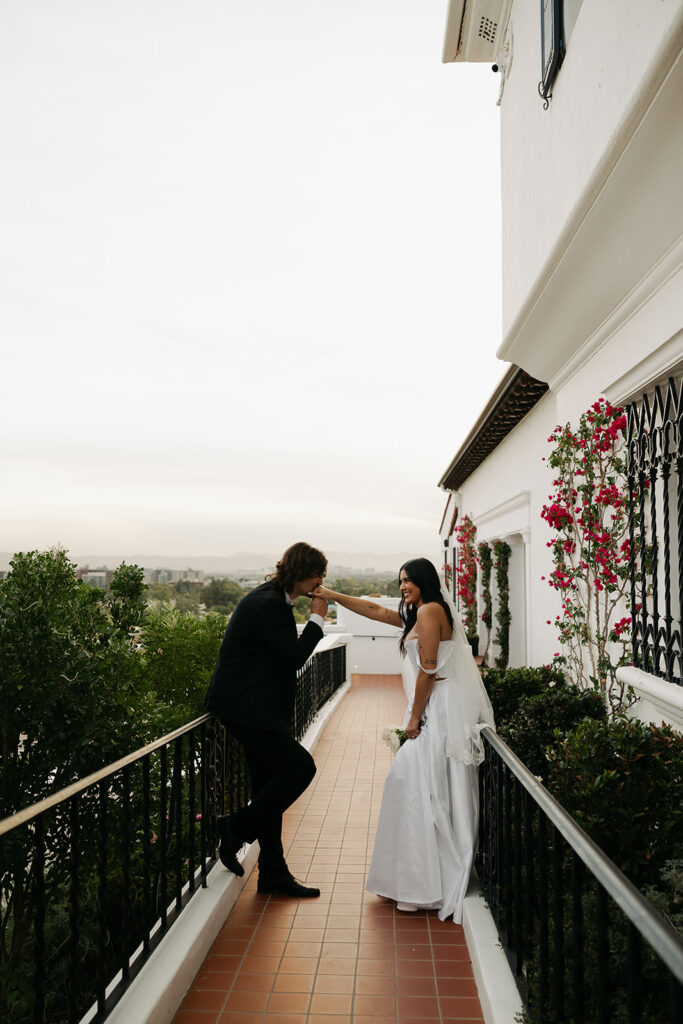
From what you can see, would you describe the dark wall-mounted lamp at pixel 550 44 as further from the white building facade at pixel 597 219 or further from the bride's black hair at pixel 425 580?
the bride's black hair at pixel 425 580

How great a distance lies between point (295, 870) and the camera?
4.18 metres

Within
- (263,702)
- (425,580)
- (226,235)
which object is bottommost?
(263,702)

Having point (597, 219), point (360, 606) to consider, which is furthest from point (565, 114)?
point (360, 606)

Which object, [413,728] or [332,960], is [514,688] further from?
[332,960]

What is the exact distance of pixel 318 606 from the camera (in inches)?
149

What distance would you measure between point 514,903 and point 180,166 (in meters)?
11.7

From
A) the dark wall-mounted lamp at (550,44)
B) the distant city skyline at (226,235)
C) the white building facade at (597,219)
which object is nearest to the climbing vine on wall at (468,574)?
the distant city skyline at (226,235)

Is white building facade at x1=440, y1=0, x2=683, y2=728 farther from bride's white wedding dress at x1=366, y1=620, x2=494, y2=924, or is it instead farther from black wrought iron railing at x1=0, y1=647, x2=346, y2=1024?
black wrought iron railing at x1=0, y1=647, x2=346, y2=1024

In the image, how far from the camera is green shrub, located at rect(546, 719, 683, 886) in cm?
266

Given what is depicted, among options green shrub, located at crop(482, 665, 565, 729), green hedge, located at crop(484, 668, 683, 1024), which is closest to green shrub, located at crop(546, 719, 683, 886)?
green hedge, located at crop(484, 668, 683, 1024)

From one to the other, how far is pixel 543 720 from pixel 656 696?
1.56m

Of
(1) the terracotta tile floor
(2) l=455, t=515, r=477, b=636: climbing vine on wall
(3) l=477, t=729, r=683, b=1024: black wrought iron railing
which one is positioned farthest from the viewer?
(2) l=455, t=515, r=477, b=636: climbing vine on wall

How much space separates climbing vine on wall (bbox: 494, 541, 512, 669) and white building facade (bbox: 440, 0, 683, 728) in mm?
2878

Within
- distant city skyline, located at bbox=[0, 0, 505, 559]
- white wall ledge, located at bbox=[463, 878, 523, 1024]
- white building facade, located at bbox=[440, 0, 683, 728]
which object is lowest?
white wall ledge, located at bbox=[463, 878, 523, 1024]
